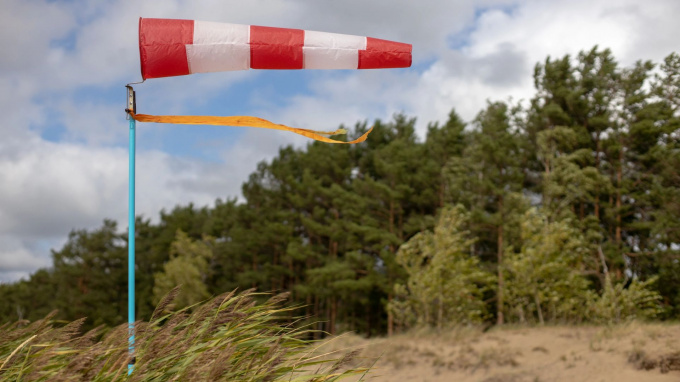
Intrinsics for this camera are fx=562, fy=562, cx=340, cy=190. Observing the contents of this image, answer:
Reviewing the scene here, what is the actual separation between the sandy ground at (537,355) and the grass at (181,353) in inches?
211

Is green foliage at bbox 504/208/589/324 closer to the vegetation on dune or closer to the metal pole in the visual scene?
the vegetation on dune

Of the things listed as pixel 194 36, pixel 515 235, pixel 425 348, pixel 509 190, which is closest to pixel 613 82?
pixel 509 190

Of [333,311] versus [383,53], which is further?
[333,311]

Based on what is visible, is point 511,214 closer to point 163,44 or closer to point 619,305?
point 619,305

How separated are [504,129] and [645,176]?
6152mm

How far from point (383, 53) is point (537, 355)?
36.9 feet

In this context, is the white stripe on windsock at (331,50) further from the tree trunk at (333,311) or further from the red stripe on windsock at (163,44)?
the tree trunk at (333,311)

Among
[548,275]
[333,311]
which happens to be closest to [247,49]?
[548,275]

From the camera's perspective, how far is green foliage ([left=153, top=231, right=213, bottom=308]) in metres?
37.5

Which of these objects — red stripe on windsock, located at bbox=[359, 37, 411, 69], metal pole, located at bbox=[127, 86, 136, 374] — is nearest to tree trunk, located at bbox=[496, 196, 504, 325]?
red stripe on windsock, located at bbox=[359, 37, 411, 69]

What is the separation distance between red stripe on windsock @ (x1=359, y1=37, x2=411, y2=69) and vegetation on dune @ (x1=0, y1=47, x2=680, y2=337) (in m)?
12.5

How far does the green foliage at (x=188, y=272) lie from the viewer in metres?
37.5

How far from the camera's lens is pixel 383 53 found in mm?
4945

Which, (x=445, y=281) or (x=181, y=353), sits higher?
(x=181, y=353)
